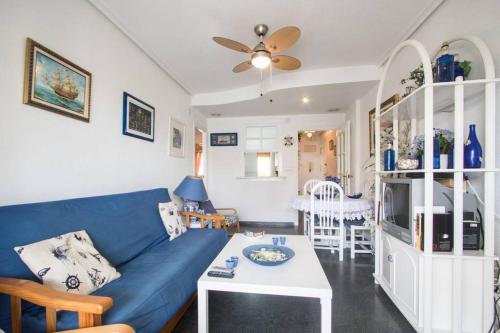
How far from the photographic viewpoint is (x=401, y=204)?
1.69 metres

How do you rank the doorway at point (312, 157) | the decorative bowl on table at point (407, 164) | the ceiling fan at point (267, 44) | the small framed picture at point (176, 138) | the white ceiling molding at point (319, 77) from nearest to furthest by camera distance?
the decorative bowl on table at point (407, 164), the ceiling fan at point (267, 44), the white ceiling molding at point (319, 77), the small framed picture at point (176, 138), the doorway at point (312, 157)

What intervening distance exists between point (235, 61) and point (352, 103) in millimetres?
2221

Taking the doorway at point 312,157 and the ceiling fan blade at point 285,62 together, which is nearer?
the ceiling fan blade at point 285,62

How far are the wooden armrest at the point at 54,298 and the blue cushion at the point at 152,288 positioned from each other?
0.15 meters

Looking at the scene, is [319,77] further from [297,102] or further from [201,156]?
[201,156]

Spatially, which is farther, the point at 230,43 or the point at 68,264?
the point at 230,43

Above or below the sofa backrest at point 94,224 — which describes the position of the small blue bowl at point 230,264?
below

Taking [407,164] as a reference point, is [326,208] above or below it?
below

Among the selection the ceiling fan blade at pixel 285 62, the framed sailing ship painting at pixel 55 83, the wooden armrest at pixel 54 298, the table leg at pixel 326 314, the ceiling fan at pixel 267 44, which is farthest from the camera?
the ceiling fan blade at pixel 285 62

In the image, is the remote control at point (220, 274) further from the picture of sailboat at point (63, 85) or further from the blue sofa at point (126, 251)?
the picture of sailboat at point (63, 85)

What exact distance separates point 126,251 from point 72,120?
3.50ft

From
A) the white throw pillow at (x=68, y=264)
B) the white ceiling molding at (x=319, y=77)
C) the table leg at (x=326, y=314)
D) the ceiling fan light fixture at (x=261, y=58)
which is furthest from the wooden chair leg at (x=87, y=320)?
the white ceiling molding at (x=319, y=77)

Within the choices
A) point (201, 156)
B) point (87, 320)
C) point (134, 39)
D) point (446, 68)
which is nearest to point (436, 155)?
point (446, 68)

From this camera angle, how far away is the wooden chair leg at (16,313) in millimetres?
928
